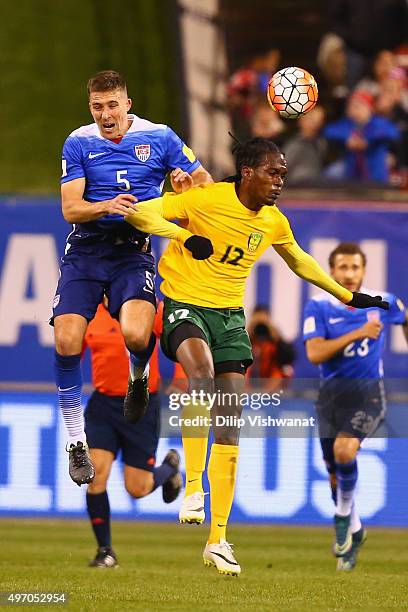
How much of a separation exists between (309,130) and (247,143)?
7.78 m

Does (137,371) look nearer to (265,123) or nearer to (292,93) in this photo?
(292,93)

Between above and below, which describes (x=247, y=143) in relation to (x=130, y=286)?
above

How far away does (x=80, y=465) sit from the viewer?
8.88 m

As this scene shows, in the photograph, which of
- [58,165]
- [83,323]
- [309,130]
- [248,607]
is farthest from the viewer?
[58,165]

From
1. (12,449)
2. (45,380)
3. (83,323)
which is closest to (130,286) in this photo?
(83,323)

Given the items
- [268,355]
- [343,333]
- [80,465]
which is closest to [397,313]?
[343,333]

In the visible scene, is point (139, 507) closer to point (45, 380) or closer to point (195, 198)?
point (45, 380)

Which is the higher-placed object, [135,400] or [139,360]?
[139,360]

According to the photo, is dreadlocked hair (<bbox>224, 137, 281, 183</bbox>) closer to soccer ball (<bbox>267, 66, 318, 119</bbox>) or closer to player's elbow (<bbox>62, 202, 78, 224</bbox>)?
soccer ball (<bbox>267, 66, 318, 119</bbox>)

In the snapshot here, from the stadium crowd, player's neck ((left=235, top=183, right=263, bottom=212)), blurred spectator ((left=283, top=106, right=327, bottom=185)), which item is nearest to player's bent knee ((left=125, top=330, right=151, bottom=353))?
player's neck ((left=235, top=183, right=263, bottom=212))

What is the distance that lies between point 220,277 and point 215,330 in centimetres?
35

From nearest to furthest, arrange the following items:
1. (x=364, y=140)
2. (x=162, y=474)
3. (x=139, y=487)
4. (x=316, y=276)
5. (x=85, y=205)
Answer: (x=85, y=205) < (x=316, y=276) < (x=139, y=487) < (x=162, y=474) < (x=364, y=140)

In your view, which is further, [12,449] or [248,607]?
[12,449]

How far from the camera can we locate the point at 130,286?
898 cm
